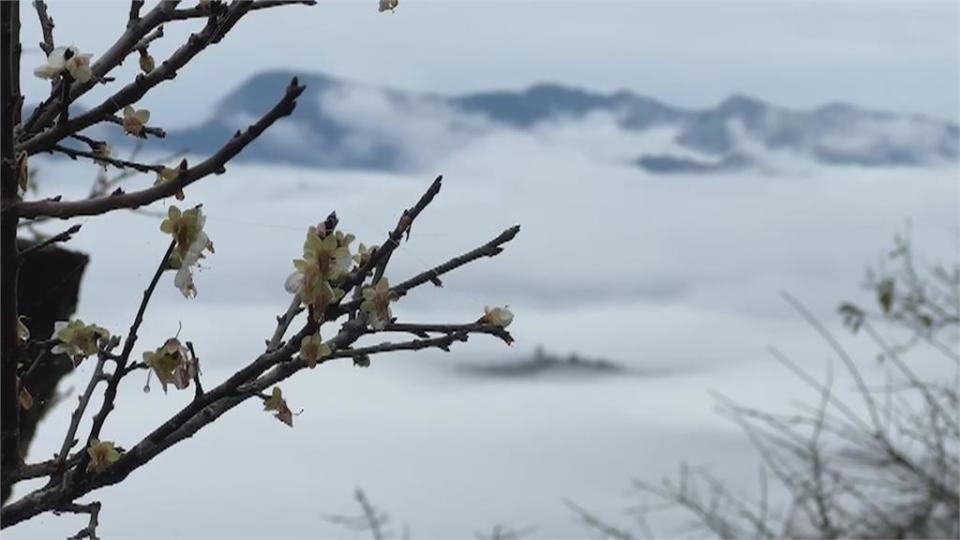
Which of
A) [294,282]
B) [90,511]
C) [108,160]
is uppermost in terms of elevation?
[108,160]

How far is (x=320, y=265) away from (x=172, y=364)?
0.16 m

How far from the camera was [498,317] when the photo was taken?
1.26m

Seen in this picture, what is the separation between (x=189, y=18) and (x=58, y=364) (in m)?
2.11

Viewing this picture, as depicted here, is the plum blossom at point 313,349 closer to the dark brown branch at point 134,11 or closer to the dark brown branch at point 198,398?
the dark brown branch at point 198,398

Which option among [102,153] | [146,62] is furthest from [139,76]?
[102,153]

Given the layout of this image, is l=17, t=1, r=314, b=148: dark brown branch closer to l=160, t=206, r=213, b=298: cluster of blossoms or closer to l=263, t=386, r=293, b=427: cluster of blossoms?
l=160, t=206, r=213, b=298: cluster of blossoms

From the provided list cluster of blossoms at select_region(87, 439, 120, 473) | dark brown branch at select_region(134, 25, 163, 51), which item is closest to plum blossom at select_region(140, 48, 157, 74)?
dark brown branch at select_region(134, 25, 163, 51)

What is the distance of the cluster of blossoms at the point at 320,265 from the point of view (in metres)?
1.09

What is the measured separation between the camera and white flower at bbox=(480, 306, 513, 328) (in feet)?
4.12

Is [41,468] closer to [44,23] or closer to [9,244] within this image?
[9,244]

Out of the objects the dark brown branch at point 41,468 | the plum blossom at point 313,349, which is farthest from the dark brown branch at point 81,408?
the plum blossom at point 313,349

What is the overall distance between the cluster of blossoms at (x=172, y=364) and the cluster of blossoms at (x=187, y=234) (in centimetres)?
6

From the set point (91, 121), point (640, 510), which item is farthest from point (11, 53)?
point (640, 510)

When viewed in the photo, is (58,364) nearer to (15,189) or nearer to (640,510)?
(640,510)
